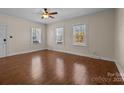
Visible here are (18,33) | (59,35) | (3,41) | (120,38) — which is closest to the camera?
(120,38)

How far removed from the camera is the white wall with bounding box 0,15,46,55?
573 cm

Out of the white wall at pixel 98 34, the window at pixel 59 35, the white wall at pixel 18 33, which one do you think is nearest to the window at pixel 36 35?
the white wall at pixel 18 33

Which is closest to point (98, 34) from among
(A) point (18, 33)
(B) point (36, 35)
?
(A) point (18, 33)

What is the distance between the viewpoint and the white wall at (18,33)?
5.73 m

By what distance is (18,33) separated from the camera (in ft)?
20.7

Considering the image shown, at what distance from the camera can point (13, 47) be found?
604 centimetres

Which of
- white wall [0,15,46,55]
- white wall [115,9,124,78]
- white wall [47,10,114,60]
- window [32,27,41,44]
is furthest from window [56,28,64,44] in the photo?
white wall [115,9,124,78]

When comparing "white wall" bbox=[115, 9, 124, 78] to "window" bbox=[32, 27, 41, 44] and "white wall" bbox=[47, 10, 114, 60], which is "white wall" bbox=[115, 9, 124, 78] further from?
"window" bbox=[32, 27, 41, 44]

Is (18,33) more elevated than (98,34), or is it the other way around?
(18,33)

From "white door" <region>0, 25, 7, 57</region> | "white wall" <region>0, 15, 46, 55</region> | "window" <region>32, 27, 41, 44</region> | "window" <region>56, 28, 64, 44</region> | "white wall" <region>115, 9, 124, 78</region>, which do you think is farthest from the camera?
"window" <region>32, 27, 41, 44</region>

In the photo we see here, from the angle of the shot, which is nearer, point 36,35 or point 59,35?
point 59,35

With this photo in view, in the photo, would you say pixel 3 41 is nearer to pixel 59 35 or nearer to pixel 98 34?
pixel 59 35
